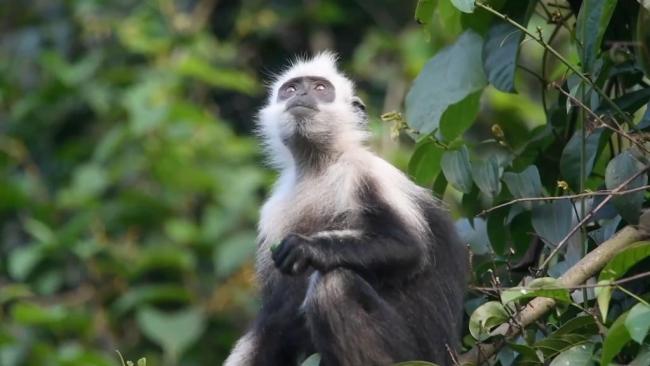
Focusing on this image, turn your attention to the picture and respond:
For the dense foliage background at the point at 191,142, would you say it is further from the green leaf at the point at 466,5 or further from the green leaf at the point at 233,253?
the green leaf at the point at 466,5

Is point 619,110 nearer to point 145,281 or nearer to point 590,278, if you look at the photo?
point 590,278

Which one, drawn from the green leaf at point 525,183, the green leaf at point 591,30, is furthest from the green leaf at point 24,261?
the green leaf at point 591,30

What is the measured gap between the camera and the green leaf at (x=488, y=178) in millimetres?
4441

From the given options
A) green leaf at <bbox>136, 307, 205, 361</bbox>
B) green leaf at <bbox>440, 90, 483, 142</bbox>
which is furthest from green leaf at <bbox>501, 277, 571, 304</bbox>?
green leaf at <bbox>136, 307, 205, 361</bbox>

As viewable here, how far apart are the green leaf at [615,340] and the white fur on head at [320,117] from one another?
211cm

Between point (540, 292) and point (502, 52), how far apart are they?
120 cm

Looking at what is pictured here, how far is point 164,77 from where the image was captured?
10516 millimetres

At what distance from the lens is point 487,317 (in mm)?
3859

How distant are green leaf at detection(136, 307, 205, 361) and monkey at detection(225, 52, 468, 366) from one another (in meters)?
3.70

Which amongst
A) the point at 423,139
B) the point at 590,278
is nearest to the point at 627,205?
the point at 590,278

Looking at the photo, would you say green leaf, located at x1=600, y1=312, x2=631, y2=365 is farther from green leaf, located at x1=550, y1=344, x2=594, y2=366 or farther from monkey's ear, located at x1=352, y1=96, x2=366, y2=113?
monkey's ear, located at x1=352, y1=96, x2=366, y2=113

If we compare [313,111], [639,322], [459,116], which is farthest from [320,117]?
[639,322]

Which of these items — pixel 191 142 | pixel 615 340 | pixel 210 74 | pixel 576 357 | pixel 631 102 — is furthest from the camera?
pixel 210 74

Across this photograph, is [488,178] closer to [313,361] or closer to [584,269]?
[584,269]
